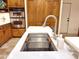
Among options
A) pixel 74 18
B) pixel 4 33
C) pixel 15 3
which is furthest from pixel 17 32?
pixel 74 18

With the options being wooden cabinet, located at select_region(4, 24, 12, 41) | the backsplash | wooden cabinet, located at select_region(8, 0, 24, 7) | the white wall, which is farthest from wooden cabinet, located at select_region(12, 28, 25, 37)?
the white wall

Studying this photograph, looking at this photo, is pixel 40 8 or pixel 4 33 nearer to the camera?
pixel 4 33

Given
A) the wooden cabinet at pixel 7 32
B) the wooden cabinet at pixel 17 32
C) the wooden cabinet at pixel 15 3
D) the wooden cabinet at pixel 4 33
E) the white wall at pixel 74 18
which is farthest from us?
the white wall at pixel 74 18

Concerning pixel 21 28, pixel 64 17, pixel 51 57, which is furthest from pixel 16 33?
pixel 51 57

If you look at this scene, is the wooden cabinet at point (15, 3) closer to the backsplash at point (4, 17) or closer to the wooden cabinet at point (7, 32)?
the backsplash at point (4, 17)

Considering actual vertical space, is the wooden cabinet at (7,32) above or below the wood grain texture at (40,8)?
below

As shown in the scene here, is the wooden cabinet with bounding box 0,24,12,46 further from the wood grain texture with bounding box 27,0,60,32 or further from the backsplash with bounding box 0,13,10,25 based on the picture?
the wood grain texture with bounding box 27,0,60,32

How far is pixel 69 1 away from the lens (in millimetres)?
5934

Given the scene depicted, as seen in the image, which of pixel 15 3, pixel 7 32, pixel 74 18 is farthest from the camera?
pixel 74 18

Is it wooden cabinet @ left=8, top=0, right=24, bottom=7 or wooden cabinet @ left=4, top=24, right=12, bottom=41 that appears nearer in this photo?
wooden cabinet @ left=4, top=24, right=12, bottom=41

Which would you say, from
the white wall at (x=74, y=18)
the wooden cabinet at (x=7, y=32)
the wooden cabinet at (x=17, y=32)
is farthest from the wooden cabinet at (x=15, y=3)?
the white wall at (x=74, y=18)

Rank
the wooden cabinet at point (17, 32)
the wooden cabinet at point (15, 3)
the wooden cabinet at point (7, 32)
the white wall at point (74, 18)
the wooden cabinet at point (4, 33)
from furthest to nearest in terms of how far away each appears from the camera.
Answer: the white wall at point (74, 18), the wooden cabinet at point (17, 32), the wooden cabinet at point (15, 3), the wooden cabinet at point (7, 32), the wooden cabinet at point (4, 33)

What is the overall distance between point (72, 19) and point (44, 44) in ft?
15.9

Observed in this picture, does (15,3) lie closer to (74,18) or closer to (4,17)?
(4,17)
